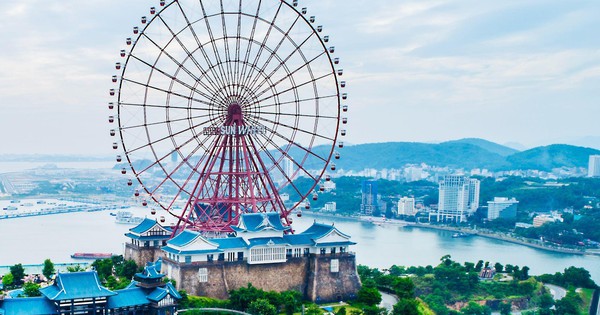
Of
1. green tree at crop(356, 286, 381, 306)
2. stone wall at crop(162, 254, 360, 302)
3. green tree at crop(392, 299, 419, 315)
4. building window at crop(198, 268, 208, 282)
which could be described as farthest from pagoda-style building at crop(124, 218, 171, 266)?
green tree at crop(392, 299, 419, 315)

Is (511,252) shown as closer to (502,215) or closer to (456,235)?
(456,235)

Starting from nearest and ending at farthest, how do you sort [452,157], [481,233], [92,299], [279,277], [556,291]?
[92,299], [279,277], [556,291], [481,233], [452,157]

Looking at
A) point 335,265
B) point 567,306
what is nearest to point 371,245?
point 567,306

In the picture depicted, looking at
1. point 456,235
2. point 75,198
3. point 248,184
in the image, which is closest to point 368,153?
point 75,198

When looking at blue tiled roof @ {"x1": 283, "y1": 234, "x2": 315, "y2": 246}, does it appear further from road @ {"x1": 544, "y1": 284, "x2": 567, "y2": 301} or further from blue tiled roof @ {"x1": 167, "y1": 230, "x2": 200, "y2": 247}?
road @ {"x1": 544, "y1": 284, "x2": 567, "y2": 301}

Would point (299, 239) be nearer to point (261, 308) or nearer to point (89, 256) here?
point (261, 308)

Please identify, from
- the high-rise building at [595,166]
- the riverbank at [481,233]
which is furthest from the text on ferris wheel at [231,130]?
the high-rise building at [595,166]
